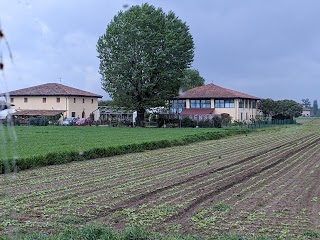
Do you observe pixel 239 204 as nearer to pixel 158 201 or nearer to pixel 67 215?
pixel 158 201

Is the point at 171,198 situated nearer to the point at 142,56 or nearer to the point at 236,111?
the point at 142,56

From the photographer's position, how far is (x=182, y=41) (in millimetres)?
52656

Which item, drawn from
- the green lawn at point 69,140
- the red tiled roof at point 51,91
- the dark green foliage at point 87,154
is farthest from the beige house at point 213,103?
the dark green foliage at point 87,154

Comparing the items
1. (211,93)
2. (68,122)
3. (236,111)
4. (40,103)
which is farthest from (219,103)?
(40,103)

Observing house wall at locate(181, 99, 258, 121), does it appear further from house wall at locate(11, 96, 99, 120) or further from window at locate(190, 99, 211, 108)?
house wall at locate(11, 96, 99, 120)

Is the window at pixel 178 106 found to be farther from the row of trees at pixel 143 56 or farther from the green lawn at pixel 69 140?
the green lawn at pixel 69 140

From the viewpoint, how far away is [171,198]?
10.1m

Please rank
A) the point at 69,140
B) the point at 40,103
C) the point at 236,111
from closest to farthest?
the point at 69,140, the point at 236,111, the point at 40,103

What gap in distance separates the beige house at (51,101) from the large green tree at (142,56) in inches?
648

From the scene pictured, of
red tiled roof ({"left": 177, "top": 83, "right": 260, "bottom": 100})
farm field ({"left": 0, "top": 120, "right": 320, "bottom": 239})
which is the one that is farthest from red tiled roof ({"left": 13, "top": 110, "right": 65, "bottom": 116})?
farm field ({"left": 0, "top": 120, "right": 320, "bottom": 239})

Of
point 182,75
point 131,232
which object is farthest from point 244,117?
point 131,232

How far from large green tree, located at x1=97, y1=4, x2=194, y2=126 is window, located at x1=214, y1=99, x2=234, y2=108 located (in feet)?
51.7

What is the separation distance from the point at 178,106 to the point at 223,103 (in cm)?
780

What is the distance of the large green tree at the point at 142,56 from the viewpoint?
5094cm
